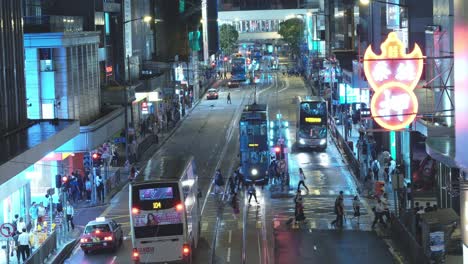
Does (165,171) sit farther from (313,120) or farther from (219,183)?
(313,120)

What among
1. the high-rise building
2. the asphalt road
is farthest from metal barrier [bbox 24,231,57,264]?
the high-rise building

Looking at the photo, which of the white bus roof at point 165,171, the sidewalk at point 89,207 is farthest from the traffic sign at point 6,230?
the white bus roof at point 165,171

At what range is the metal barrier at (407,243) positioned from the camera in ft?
Result: 83.5

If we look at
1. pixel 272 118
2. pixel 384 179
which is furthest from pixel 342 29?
pixel 384 179

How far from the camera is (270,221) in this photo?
1371 inches

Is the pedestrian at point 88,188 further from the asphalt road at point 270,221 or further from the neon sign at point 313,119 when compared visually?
the neon sign at point 313,119

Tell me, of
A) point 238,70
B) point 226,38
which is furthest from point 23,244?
point 226,38

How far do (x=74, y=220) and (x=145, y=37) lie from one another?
134 ft

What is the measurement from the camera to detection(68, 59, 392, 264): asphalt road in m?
28.8

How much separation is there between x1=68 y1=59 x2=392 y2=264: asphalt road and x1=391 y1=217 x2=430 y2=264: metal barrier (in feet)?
1.95

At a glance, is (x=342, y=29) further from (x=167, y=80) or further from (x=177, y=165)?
(x=177, y=165)

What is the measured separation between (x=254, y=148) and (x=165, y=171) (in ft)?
63.1

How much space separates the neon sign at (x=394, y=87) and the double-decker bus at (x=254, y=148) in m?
21.9

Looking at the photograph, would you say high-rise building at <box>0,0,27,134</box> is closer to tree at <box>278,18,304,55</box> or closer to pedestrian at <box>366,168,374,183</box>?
pedestrian at <box>366,168,374,183</box>
